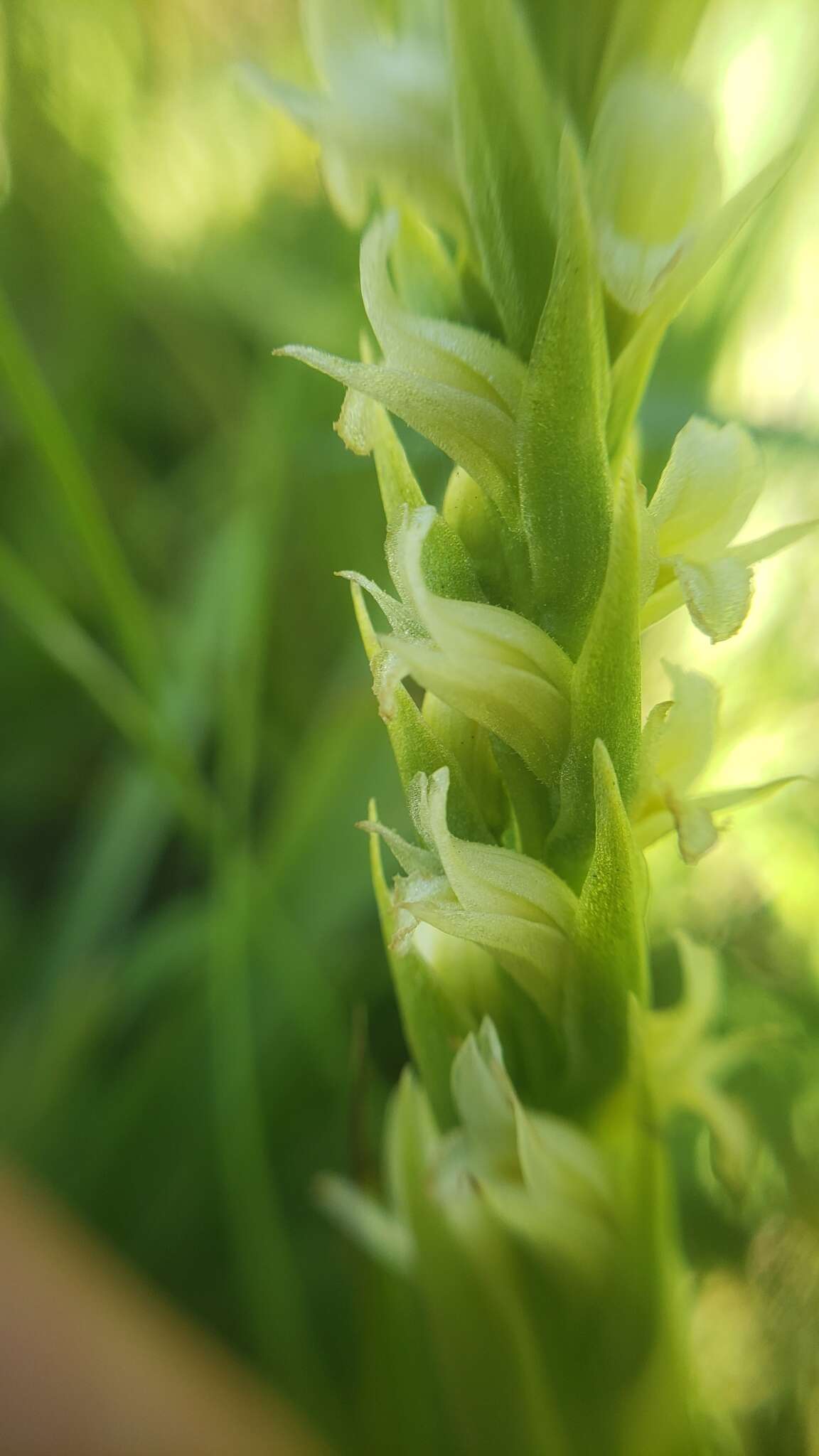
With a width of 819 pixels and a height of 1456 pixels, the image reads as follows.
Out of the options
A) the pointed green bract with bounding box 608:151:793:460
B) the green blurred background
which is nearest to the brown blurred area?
the green blurred background

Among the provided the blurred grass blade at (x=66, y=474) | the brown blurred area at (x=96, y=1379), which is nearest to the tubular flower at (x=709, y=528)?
the blurred grass blade at (x=66, y=474)

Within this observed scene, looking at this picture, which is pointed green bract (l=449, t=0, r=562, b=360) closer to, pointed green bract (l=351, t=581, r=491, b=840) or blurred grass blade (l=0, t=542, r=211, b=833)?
pointed green bract (l=351, t=581, r=491, b=840)

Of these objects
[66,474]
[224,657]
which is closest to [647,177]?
[66,474]

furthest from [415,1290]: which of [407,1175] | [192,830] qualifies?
[192,830]

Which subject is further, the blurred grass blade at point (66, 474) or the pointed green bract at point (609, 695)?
the blurred grass blade at point (66, 474)

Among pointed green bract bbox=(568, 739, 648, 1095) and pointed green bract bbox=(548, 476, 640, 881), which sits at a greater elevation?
pointed green bract bbox=(548, 476, 640, 881)

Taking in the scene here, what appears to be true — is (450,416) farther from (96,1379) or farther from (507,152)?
(96,1379)

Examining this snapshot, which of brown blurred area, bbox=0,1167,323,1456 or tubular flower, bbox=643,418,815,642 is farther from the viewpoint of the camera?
brown blurred area, bbox=0,1167,323,1456

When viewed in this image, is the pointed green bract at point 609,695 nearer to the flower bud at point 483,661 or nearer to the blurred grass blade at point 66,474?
the flower bud at point 483,661

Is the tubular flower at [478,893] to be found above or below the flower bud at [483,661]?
below

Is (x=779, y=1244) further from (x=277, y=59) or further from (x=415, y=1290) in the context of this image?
(x=277, y=59)
